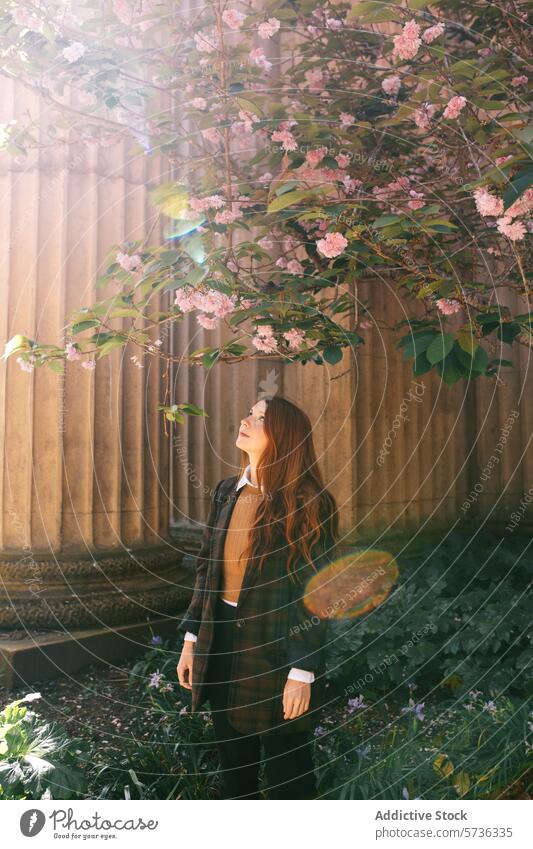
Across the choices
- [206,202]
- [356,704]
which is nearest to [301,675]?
[356,704]

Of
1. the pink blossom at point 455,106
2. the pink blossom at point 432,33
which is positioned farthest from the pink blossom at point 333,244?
the pink blossom at point 432,33

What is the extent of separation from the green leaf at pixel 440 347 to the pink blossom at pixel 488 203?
0.48 m

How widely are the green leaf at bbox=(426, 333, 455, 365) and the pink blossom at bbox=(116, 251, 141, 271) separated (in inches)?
50.9

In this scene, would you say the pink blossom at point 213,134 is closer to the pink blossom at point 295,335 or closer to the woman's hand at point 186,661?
the pink blossom at point 295,335

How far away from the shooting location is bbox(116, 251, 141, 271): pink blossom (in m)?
2.80

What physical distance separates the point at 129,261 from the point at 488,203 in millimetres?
1468

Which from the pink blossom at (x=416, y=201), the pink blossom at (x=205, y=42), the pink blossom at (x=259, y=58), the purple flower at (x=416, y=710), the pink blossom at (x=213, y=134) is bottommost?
the purple flower at (x=416, y=710)

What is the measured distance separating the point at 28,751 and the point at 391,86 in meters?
3.29

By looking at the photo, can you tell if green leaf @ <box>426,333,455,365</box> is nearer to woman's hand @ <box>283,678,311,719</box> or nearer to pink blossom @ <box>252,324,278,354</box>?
pink blossom @ <box>252,324,278,354</box>

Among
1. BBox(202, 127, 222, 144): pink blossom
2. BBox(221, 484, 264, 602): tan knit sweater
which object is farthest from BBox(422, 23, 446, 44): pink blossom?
BBox(221, 484, 264, 602): tan knit sweater

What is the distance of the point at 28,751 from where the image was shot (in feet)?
7.98

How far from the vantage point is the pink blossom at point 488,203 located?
2.38 meters

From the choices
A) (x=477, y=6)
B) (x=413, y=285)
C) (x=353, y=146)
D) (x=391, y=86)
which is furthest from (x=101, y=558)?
(x=477, y=6)

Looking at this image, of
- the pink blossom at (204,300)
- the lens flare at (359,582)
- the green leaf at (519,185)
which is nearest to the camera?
the green leaf at (519,185)
